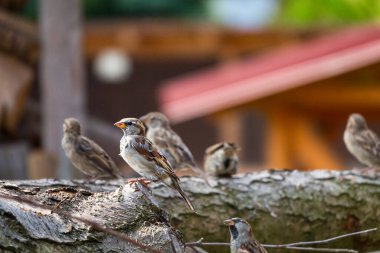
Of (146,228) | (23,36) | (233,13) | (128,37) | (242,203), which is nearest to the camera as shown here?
(146,228)

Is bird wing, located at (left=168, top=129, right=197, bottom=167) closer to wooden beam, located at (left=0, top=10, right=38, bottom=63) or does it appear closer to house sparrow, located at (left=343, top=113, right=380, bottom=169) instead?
house sparrow, located at (left=343, top=113, right=380, bottom=169)

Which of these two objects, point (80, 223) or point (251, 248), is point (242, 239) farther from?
point (80, 223)

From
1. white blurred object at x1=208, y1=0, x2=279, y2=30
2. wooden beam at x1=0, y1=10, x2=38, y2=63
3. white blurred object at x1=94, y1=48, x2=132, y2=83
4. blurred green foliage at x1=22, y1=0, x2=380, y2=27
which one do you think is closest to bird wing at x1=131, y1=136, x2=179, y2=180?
wooden beam at x1=0, y1=10, x2=38, y2=63

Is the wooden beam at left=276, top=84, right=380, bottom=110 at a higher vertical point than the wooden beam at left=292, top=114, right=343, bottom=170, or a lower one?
higher

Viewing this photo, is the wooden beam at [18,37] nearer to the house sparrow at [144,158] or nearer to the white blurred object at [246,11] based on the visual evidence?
the house sparrow at [144,158]

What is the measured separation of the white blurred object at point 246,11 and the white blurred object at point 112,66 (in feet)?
36.8

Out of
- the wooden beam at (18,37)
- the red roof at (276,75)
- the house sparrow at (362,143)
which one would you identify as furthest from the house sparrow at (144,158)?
the red roof at (276,75)

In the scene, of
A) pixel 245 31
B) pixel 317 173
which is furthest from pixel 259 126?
pixel 317 173

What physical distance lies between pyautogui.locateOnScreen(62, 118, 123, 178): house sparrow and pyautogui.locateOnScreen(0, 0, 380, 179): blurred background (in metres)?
1.88

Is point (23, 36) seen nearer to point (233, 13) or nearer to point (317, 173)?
point (317, 173)

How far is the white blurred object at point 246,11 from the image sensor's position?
35.3 meters

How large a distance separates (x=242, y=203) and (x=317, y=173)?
0.67m

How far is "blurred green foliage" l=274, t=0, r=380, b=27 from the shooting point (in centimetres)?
3017

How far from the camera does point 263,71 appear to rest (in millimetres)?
15211
